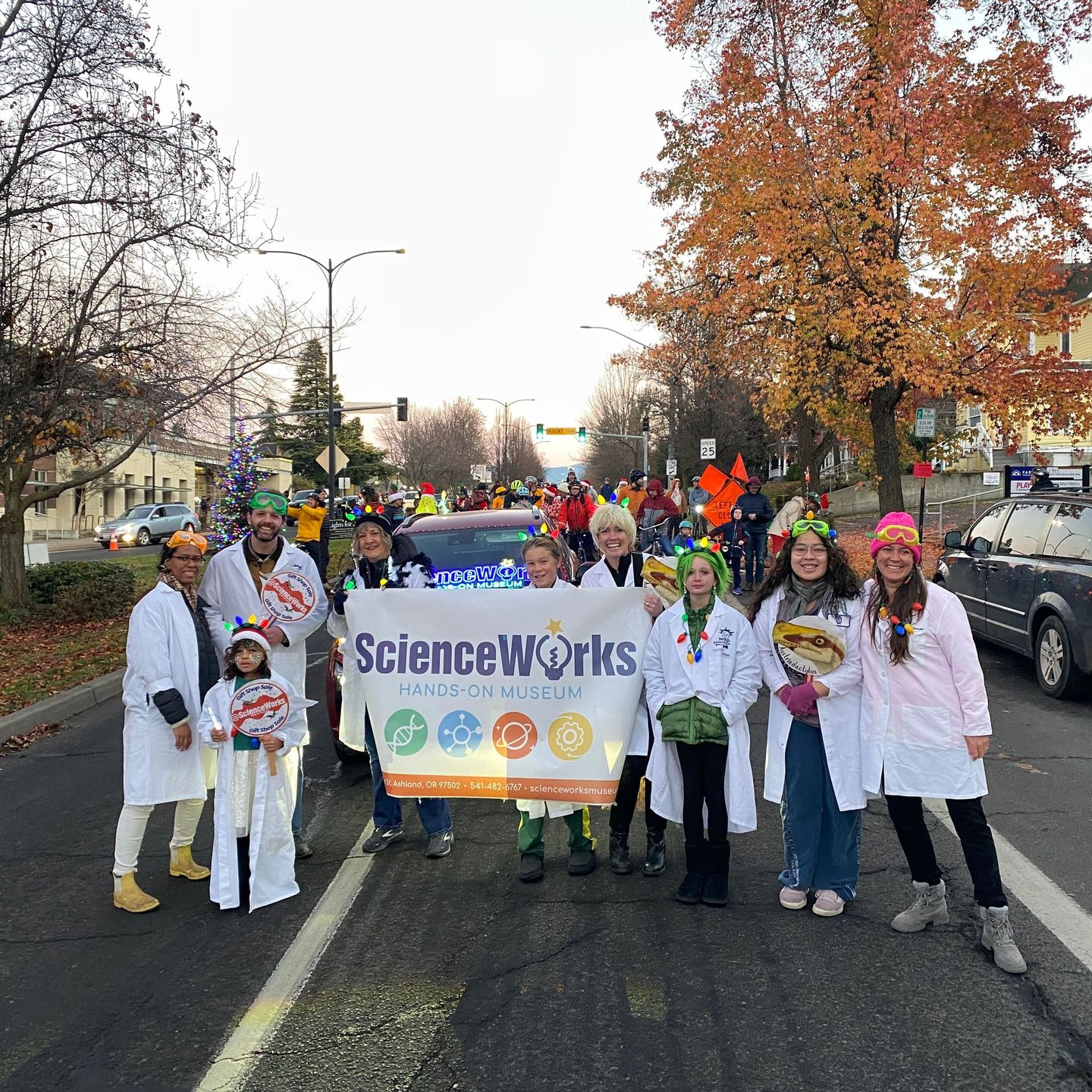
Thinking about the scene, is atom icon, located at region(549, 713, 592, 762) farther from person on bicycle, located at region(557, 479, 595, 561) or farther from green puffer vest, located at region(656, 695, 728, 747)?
person on bicycle, located at region(557, 479, 595, 561)

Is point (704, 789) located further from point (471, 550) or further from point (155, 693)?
point (471, 550)

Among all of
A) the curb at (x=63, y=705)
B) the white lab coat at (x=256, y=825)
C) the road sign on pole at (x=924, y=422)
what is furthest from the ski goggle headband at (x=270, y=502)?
the road sign on pole at (x=924, y=422)

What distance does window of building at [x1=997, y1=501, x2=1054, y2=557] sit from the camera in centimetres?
932

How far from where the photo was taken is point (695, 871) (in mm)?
4480

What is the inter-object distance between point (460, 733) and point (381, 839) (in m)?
0.85

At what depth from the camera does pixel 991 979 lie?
3.69 m

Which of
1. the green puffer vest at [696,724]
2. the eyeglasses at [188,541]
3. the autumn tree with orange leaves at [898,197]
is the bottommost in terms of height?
the green puffer vest at [696,724]

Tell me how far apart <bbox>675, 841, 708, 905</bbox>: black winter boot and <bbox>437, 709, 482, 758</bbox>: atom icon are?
48.4 inches

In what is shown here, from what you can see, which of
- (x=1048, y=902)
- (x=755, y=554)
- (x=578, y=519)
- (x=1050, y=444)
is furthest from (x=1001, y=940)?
(x=1050, y=444)

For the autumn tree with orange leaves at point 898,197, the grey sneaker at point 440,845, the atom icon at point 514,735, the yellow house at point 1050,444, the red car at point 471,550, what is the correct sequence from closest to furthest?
the atom icon at point 514,735 → the grey sneaker at point 440,845 → the red car at point 471,550 → the autumn tree with orange leaves at point 898,197 → the yellow house at point 1050,444

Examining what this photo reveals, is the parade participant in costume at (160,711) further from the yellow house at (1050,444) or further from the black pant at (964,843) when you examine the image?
the yellow house at (1050,444)

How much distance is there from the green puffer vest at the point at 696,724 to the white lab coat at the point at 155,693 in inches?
92.9

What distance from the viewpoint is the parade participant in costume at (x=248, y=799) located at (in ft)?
14.8

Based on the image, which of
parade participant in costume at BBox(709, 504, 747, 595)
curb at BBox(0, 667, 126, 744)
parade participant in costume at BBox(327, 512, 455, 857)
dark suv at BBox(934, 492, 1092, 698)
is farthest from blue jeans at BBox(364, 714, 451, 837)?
parade participant in costume at BBox(709, 504, 747, 595)
